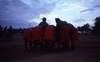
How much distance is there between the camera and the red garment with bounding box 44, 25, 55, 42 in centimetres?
1414

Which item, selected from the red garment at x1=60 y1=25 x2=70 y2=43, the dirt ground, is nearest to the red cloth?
the dirt ground

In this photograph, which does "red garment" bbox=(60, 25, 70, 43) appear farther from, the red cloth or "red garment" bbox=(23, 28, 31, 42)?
"red garment" bbox=(23, 28, 31, 42)

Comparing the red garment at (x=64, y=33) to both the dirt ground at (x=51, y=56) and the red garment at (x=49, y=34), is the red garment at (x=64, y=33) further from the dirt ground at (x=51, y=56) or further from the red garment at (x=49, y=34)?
the dirt ground at (x=51, y=56)

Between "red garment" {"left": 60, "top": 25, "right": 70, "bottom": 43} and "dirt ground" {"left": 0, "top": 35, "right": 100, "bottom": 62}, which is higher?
"red garment" {"left": 60, "top": 25, "right": 70, "bottom": 43}

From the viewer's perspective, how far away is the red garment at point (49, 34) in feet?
46.4

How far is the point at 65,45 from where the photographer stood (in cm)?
1560

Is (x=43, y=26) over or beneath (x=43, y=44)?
over

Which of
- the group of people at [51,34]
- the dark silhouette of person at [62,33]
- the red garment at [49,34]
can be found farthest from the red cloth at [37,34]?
the dark silhouette of person at [62,33]

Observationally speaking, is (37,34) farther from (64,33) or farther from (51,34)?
(64,33)

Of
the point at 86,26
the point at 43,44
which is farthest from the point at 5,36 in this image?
the point at 86,26

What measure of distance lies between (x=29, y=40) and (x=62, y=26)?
2.59 metres

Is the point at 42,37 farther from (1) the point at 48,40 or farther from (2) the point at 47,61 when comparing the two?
(2) the point at 47,61

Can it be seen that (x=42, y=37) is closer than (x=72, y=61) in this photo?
No

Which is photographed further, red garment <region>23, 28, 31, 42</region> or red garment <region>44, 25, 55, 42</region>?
red garment <region>23, 28, 31, 42</region>
